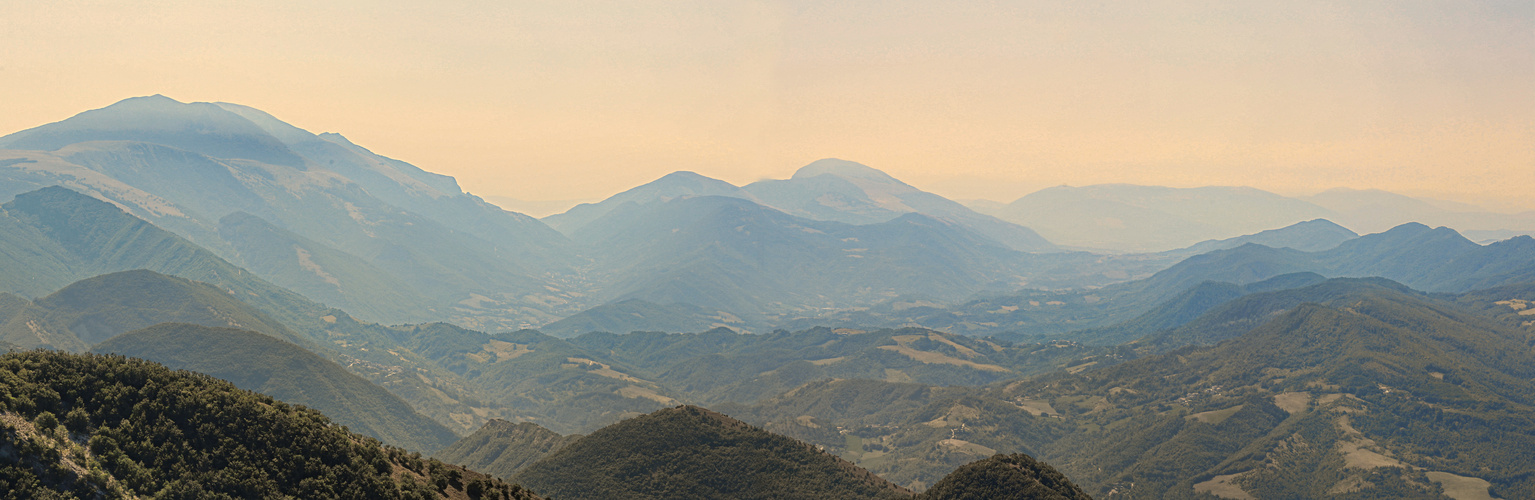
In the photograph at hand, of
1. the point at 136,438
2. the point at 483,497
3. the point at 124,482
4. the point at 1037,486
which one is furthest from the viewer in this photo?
the point at 1037,486

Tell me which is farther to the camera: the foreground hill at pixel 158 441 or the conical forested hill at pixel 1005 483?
the conical forested hill at pixel 1005 483

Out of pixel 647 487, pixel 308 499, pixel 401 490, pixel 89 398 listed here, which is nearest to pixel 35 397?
pixel 89 398

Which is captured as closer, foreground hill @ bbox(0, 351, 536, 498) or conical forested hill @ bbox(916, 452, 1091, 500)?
foreground hill @ bbox(0, 351, 536, 498)

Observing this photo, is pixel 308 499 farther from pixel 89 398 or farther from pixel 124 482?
pixel 89 398

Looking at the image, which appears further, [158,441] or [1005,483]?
[1005,483]

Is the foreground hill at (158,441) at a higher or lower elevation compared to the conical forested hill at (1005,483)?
higher

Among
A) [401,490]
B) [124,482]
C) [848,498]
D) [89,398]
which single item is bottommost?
[848,498]

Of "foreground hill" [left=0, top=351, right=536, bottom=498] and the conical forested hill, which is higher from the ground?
"foreground hill" [left=0, top=351, right=536, bottom=498]

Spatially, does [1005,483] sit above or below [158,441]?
below
